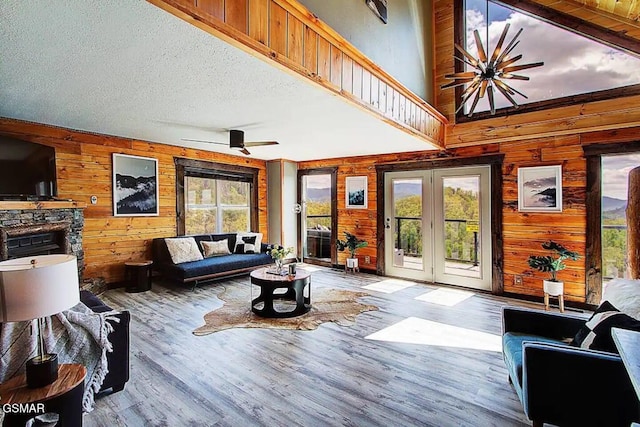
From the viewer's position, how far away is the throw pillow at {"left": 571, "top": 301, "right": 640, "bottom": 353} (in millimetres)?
1715

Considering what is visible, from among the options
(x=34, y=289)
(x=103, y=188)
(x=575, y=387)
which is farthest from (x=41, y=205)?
(x=575, y=387)

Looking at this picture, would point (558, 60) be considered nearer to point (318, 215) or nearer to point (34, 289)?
point (318, 215)

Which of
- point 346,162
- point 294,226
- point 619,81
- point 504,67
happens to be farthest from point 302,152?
point 619,81

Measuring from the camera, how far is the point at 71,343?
81.4 inches

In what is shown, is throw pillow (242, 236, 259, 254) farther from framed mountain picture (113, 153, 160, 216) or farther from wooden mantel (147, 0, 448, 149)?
wooden mantel (147, 0, 448, 149)

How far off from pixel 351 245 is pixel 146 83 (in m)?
4.57

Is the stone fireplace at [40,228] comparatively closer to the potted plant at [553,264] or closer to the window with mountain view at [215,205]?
the window with mountain view at [215,205]

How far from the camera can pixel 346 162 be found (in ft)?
22.5

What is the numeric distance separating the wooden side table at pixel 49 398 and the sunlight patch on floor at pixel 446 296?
4.11 metres

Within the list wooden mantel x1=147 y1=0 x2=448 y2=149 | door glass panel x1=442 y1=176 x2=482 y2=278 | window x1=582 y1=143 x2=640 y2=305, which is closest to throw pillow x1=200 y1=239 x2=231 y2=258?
wooden mantel x1=147 y1=0 x2=448 y2=149

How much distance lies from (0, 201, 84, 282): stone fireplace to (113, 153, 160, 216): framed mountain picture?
688 millimetres

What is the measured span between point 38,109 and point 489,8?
6.15m

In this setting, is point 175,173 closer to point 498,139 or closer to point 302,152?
point 302,152

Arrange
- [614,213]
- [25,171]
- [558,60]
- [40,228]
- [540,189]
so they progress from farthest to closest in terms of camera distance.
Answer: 1. [540,189]
2. [558,60]
3. [614,213]
4. [40,228]
5. [25,171]
